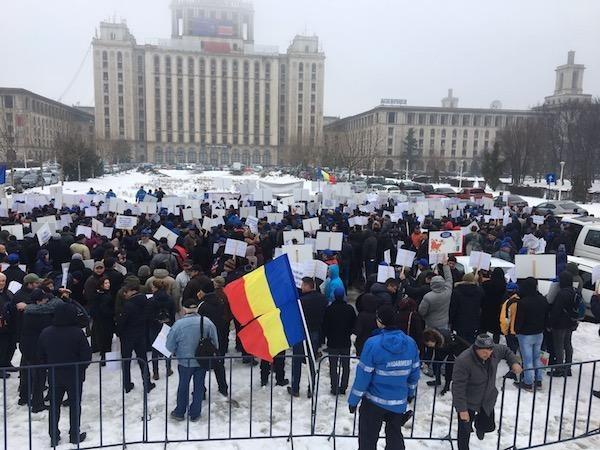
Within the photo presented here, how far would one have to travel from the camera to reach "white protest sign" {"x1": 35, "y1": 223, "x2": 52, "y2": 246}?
10938 mm

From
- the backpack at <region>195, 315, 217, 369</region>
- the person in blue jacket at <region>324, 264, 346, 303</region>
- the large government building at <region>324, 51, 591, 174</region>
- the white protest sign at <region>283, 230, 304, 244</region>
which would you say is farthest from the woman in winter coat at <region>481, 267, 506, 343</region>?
the large government building at <region>324, 51, 591, 174</region>

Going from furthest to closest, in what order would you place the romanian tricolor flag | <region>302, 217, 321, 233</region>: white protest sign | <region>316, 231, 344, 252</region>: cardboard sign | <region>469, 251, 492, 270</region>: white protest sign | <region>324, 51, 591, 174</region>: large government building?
<region>324, 51, 591, 174</region>: large government building → <region>302, 217, 321, 233</region>: white protest sign → <region>316, 231, 344, 252</region>: cardboard sign → <region>469, 251, 492, 270</region>: white protest sign → the romanian tricolor flag

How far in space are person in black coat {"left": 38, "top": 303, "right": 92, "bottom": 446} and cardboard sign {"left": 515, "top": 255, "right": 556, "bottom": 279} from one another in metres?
7.36

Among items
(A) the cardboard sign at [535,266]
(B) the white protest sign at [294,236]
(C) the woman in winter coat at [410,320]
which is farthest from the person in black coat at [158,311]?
(A) the cardboard sign at [535,266]

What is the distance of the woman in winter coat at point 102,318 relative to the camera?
7547 mm

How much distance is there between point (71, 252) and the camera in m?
10.7

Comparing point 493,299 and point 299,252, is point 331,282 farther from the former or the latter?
point 493,299

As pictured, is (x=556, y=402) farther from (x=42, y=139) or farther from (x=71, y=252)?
(x=42, y=139)

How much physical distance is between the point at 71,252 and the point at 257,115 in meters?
125

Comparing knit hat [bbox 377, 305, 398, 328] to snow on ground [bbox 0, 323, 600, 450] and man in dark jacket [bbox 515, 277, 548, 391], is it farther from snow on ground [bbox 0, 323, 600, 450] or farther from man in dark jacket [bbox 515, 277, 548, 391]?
man in dark jacket [bbox 515, 277, 548, 391]

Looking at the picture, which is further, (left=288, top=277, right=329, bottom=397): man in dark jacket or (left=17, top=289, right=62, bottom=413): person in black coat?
(left=288, top=277, right=329, bottom=397): man in dark jacket

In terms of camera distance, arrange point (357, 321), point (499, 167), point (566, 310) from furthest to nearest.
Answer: point (499, 167)
point (566, 310)
point (357, 321)

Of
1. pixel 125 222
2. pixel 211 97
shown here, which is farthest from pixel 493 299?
pixel 211 97

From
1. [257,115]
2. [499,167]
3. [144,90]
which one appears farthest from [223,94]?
[499,167]
